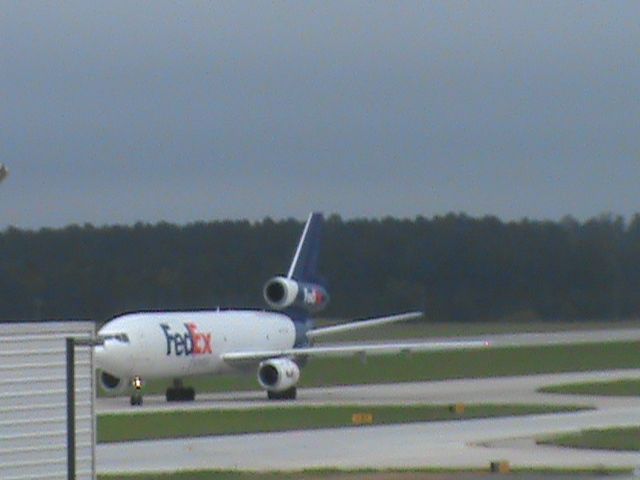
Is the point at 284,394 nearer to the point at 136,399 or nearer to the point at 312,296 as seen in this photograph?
the point at 136,399

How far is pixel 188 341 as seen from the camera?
4759 centimetres

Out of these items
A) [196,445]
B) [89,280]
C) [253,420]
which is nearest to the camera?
[196,445]

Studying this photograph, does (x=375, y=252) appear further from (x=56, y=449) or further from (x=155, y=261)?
(x=56, y=449)

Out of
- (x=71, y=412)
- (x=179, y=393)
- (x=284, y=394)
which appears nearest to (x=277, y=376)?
(x=284, y=394)

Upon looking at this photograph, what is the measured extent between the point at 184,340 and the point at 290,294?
5.64m

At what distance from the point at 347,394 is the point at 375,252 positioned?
149 ft

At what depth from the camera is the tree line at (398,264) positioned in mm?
74688

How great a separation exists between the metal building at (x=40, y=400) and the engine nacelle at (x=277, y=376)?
31620mm

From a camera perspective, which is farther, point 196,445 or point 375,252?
point 375,252

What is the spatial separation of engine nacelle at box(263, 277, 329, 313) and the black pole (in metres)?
36.5

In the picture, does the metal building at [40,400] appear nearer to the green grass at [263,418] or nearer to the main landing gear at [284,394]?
the green grass at [263,418]

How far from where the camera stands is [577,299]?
9138 centimetres

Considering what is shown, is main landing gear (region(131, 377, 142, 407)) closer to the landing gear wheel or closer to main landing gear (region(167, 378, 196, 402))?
the landing gear wheel

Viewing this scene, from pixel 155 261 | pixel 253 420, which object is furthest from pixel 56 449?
pixel 155 261
